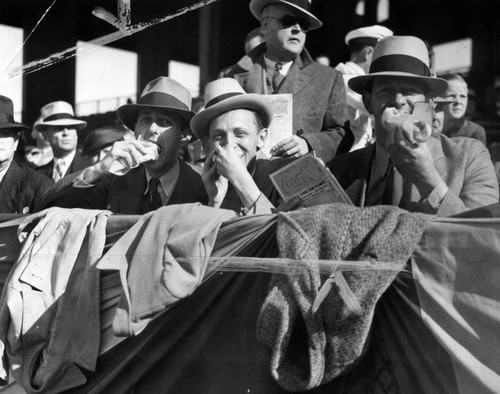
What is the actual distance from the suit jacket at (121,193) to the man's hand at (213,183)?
0.68 feet

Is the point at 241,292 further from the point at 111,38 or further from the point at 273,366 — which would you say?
the point at 111,38

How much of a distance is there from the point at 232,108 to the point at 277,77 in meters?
0.77

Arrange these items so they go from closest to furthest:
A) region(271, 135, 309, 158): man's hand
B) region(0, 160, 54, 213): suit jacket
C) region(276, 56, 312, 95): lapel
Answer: region(271, 135, 309, 158): man's hand < region(0, 160, 54, 213): suit jacket < region(276, 56, 312, 95): lapel

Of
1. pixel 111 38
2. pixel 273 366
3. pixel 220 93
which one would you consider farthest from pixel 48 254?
pixel 111 38

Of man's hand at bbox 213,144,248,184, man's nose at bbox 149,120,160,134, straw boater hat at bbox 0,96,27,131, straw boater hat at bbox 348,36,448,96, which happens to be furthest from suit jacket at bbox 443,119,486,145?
straw boater hat at bbox 0,96,27,131

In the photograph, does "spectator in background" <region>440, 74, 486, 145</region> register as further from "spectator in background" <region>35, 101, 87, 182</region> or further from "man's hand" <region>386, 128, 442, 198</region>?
"spectator in background" <region>35, 101, 87, 182</region>

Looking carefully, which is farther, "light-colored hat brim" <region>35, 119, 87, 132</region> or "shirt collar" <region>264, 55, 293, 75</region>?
"light-colored hat brim" <region>35, 119, 87, 132</region>

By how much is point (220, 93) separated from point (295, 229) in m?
1.53

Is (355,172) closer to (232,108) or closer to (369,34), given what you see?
(232,108)

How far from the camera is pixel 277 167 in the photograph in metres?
4.41

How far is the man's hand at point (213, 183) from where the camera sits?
4.20m

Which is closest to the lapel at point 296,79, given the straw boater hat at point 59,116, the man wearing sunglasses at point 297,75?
the man wearing sunglasses at point 297,75

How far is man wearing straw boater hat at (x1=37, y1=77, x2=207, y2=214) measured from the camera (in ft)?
14.4

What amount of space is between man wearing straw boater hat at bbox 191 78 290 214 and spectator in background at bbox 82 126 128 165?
1.92 meters
